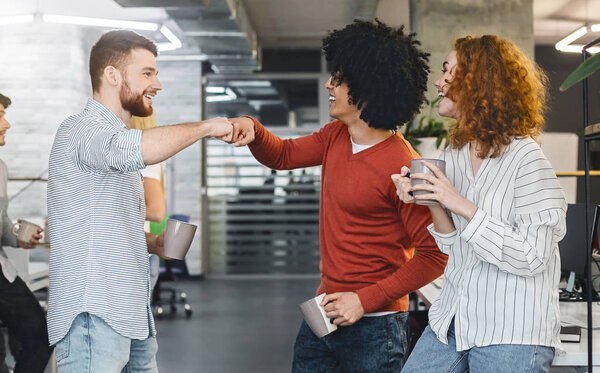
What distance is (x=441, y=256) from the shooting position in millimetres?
1575

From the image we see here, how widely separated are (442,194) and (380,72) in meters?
0.46

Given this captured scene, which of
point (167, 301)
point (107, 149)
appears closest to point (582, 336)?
point (107, 149)

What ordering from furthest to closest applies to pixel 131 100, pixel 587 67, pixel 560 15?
pixel 560 15, pixel 131 100, pixel 587 67

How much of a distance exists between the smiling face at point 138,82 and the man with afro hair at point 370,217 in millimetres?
259

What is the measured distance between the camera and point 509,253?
1.25 meters

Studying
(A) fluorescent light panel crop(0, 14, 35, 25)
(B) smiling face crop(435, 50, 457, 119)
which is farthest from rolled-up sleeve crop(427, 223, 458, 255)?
(A) fluorescent light panel crop(0, 14, 35, 25)

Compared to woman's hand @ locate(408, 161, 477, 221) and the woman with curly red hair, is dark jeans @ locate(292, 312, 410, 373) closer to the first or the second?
the woman with curly red hair

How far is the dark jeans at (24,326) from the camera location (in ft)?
8.90

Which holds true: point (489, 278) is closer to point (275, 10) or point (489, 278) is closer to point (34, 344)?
point (34, 344)

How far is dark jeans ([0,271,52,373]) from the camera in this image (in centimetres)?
271

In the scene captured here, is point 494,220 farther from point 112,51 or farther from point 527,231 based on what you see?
point 112,51

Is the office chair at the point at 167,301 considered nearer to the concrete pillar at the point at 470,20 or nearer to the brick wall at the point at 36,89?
the brick wall at the point at 36,89

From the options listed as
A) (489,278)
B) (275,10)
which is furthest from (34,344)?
(275,10)

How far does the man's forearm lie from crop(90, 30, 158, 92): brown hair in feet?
1.05
